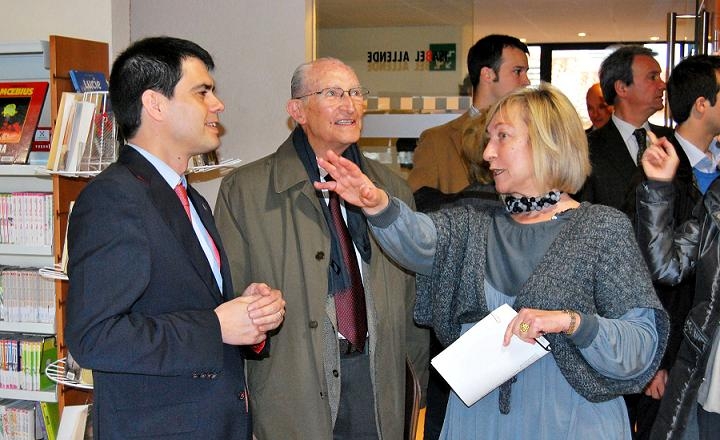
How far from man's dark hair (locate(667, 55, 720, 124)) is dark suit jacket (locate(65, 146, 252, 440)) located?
241 cm

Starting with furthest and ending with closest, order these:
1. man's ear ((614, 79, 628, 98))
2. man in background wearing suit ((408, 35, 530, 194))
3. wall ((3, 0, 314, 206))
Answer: wall ((3, 0, 314, 206)) < man's ear ((614, 79, 628, 98)) < man in background wearing suit ((408, 35, 530, 194))

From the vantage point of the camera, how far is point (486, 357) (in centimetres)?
211

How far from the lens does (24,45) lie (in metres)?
3.95

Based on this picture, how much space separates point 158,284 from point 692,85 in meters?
2.62

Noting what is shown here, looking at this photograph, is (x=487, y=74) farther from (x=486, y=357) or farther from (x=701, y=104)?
(x=486, y=357)

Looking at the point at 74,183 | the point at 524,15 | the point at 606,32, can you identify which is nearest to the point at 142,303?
the point at 74,183

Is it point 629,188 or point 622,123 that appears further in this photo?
point 622,123

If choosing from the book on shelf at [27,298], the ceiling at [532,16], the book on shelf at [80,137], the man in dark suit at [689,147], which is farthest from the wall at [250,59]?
the man in dark suit at [689,147]

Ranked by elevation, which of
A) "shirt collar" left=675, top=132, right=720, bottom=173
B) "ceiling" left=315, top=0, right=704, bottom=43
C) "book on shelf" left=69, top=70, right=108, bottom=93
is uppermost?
"ceiling" left=315, top=0, right=704, bottom=43

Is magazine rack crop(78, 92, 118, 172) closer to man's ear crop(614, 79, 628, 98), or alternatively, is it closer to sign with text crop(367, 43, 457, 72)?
sign with text crop(367, 43, 457, 72)

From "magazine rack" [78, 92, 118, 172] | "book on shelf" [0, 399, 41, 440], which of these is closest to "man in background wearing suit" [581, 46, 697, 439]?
"magazine rack" [78, 92, 118, 172]

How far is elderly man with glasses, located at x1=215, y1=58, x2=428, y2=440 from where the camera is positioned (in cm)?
287

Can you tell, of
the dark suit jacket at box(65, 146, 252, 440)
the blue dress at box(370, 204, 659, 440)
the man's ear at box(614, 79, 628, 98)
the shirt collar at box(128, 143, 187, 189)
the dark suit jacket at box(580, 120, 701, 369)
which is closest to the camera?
the dark suit jacket at box(65, 146, 252, 440)

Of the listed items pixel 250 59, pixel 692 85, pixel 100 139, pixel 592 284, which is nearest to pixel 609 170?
pixel 692 85
